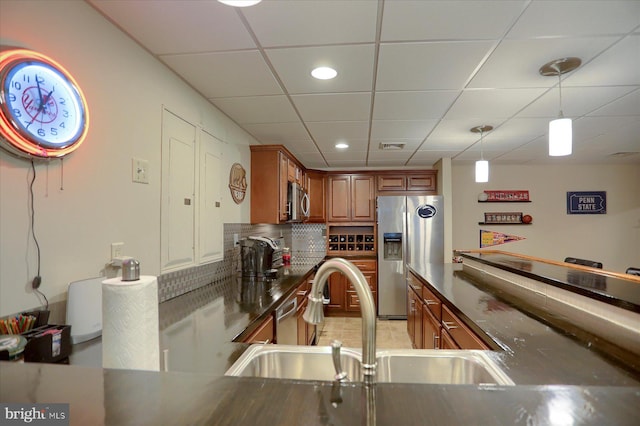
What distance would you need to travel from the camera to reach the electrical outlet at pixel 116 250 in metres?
1.55

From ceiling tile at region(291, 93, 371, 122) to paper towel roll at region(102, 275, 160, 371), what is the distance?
198cm

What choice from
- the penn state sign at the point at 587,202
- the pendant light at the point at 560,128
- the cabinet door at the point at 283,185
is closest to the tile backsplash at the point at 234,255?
the cabinet door at the point at 283,185

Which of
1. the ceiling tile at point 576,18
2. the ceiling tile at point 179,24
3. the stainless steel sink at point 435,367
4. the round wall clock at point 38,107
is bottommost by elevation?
the stainless steel sink at point 435,367

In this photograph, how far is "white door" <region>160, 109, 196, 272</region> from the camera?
199cm

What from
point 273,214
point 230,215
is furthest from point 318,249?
point 230,215

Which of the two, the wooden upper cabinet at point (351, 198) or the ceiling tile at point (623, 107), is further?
the wooden upper cabinet at point (351, 198)

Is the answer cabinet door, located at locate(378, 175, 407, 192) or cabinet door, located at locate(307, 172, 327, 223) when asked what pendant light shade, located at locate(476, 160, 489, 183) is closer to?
cabinet door, located at locate(378, 175, 407, 192)

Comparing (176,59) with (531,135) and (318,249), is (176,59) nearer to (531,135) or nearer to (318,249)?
(531,135)

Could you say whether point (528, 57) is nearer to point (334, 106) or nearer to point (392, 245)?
point (334, 106)

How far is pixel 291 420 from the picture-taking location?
0.53 meters

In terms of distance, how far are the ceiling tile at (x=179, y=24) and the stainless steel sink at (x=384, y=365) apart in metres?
1.47

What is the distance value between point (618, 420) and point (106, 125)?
1942 mm

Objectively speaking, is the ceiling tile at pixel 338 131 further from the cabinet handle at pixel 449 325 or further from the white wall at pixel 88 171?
the cabinet handle at pixel 449 325

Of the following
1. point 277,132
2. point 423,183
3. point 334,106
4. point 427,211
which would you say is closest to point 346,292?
point 427,211
